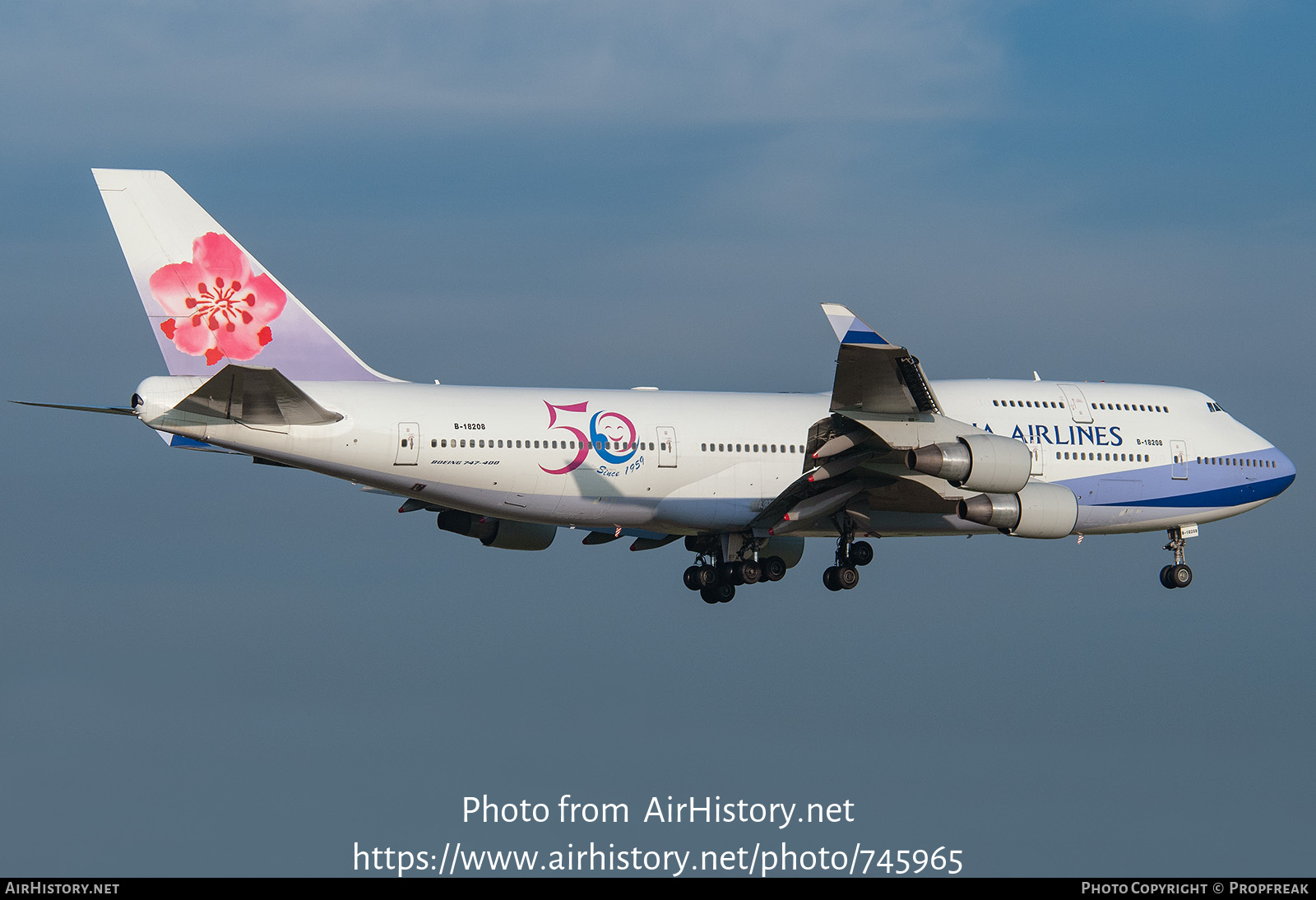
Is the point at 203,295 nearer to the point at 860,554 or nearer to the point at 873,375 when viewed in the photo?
the point at 873,375

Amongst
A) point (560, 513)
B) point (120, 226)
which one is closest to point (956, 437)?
point (560, 513)

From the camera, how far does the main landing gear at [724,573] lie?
1353 inches

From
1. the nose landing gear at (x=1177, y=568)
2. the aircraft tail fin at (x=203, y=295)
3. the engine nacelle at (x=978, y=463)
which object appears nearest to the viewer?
the engine nacelle at (x=978, y=463)

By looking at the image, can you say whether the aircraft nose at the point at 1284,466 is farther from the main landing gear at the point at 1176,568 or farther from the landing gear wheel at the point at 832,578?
the landing gear wheel at the point at 832,578

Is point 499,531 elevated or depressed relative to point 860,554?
elevated

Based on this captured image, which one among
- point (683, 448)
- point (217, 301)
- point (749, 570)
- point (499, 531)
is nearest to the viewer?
point (217, 301)

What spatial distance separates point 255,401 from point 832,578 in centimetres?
1279

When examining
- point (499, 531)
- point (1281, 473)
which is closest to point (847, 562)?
point (499, 531)

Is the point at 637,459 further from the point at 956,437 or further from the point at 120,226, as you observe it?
the point at 120,226

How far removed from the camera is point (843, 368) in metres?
29.2

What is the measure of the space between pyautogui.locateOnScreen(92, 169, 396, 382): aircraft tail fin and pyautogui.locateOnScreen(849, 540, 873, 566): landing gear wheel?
10406mm

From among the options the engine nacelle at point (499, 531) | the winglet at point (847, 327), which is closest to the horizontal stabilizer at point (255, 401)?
the engine nacelle at point (499, 531)

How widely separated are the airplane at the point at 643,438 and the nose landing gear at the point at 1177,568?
59.2 inches

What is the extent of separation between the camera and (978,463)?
95.8ft
